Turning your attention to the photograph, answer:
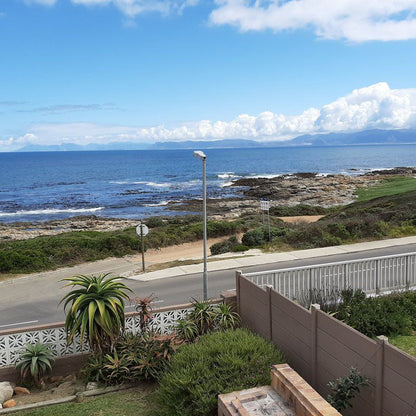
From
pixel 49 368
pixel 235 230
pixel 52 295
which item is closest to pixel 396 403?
pixel 49 368

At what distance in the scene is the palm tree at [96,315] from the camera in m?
10.1

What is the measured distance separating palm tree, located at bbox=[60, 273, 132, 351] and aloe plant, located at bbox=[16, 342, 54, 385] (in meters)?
0.66

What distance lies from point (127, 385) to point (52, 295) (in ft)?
36.6

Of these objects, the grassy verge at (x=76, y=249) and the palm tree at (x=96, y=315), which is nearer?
the palm tree at (x=96, y=315)

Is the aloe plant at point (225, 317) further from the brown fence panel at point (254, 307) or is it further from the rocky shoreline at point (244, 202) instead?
the rocky shoreline at point (244, 202)

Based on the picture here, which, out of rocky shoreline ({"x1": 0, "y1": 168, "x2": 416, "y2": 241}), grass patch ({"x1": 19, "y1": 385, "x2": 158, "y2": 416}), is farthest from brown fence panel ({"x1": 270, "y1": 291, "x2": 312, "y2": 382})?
rocky shoreline ({"x1": 0, "y1": 168, "x2": 416, "y2": 241})

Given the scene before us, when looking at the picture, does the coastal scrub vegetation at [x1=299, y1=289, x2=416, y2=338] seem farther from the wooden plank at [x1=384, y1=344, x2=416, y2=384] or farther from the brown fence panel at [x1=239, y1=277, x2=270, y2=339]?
the wooden plank at [x1=384, y1=344, x2=416, y2=384]

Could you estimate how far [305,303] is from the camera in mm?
11578

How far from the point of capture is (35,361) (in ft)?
33.9

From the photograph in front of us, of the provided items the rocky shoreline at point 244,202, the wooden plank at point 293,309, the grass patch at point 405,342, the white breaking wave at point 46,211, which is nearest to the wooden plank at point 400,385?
the wooden plank at point 293,309

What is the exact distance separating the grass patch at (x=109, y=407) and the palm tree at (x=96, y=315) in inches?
54.8

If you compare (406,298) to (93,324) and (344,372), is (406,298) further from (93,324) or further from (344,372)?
(93,324)

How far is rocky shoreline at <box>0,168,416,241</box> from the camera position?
51750 millimetres

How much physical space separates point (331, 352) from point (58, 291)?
15.2 m
